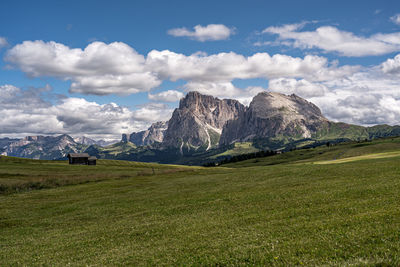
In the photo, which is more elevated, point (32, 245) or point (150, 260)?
point (150, 260)

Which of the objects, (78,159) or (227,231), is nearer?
(227,231)

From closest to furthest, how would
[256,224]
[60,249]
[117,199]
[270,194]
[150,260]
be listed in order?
[150,260]
[256,224]
[60,249]
[270,194]
[117,199]

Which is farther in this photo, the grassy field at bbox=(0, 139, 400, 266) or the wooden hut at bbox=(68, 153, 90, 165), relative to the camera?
the wooden hut at bbox=(68, 153, 90, 165)

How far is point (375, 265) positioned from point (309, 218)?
9611mm

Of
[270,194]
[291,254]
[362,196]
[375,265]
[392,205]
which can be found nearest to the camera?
[375,265]

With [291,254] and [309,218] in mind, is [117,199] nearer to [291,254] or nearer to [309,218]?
[309,218]

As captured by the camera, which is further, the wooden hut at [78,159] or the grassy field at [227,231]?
the wooden hut at [78,159]

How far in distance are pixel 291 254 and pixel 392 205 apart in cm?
1086

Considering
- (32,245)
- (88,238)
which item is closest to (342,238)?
(88,238)

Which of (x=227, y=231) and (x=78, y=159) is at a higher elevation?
(x=227, y=231)

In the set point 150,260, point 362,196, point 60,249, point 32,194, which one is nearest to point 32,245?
point 60,249

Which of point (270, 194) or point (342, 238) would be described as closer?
point (342, 238)

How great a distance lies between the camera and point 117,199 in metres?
48.6

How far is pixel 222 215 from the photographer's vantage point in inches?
1053
